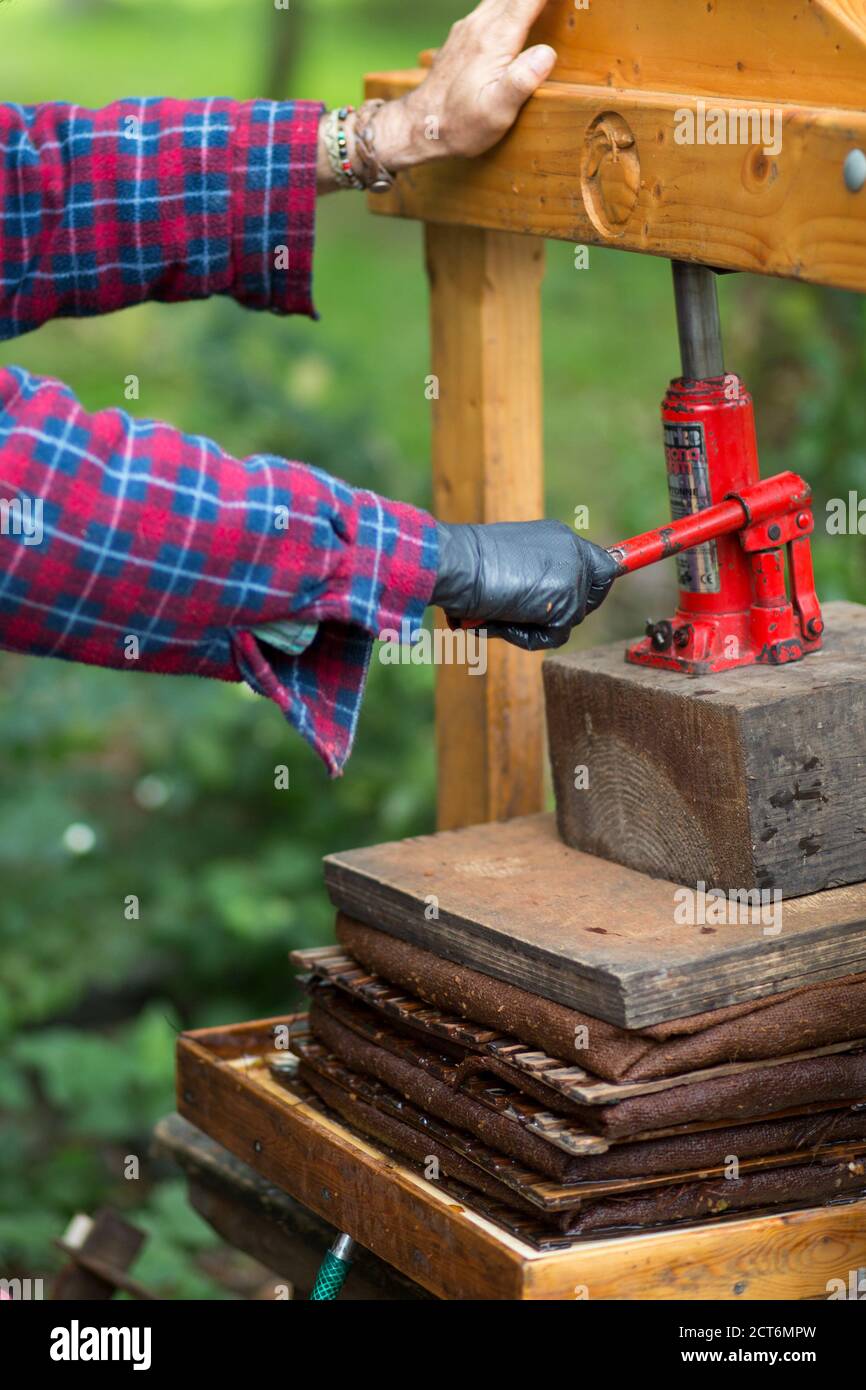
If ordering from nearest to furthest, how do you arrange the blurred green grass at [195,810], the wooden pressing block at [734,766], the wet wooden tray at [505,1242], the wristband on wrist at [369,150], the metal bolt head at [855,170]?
the metal bolt head at [855,170]
the wet wooden tray at [505,1242]
the wooden pressing block at [734,766]
the wristband on wrist at [369,150]
the blurred green grass at [195,810]

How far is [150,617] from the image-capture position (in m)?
1.38

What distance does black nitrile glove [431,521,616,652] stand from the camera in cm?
145

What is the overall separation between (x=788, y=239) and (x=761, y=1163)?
761 millimetres

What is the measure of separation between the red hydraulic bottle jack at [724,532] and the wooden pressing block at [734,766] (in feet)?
0.10

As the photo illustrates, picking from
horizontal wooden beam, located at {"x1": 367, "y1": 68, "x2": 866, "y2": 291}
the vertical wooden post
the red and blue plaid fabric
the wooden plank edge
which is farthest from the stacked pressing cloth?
horizontal wooden beam, located at {"x1": 367, "y1": 68, "x2": 866, "y2": 291}

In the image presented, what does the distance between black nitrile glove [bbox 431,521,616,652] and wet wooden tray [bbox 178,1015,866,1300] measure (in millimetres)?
498

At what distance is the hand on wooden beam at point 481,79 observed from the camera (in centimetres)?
165

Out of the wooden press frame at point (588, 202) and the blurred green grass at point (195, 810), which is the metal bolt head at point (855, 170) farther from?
the blurred green grass at point (195, 810)

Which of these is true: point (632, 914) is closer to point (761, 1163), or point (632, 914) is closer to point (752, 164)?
point (761, 1163)

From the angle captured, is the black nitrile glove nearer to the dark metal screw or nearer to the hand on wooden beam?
the dark metal screw

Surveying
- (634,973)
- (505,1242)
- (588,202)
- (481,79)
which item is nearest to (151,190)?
(481,79)

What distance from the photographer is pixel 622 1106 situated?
1.40 metres

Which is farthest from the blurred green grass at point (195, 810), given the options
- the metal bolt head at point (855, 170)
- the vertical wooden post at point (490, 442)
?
the metal bolt head at point (855, 170)

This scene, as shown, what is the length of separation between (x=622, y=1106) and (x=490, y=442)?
33.5 inches
